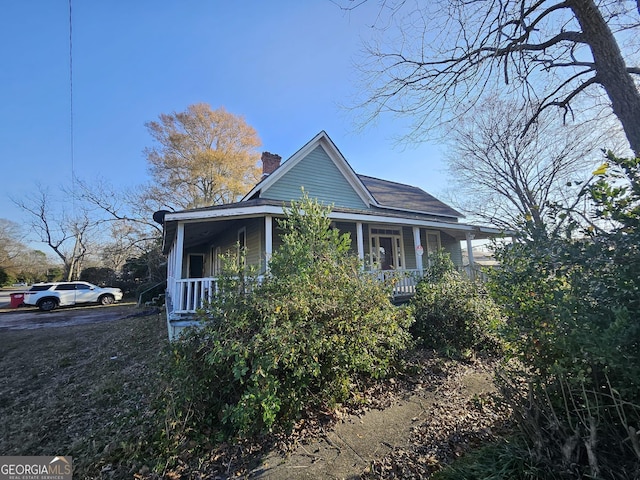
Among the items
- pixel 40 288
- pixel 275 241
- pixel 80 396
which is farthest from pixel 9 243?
pixel 80 396

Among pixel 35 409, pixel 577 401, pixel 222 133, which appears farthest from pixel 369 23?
pixel 222 133

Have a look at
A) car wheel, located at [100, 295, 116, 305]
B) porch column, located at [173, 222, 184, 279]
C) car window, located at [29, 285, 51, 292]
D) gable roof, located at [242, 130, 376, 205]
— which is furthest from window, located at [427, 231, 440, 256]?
car window, located at [29, 285, 51, 292]

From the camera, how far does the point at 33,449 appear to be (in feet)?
11.0

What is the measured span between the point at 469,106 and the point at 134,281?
2903cm

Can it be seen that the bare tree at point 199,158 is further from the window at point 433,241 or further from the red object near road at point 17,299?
the window at point 433,241

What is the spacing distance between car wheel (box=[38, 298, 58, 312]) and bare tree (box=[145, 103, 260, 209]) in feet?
39.4

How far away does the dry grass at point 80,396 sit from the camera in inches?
133

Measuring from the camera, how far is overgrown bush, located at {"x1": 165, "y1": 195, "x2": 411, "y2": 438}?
3104 millimetres

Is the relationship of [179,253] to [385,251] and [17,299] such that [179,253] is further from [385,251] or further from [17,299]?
[17,299]

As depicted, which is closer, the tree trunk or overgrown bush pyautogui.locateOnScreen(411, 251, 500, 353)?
the tree trunk

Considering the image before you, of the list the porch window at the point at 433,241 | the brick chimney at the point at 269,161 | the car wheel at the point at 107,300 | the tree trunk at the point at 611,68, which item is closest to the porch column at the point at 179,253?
the brick chimney at the point at 269,161

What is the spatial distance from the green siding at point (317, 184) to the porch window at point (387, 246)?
162 centimetres

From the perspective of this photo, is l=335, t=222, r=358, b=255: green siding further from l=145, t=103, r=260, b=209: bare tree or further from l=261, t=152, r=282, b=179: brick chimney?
l=145, t=103, r=260, b=209: bare tree

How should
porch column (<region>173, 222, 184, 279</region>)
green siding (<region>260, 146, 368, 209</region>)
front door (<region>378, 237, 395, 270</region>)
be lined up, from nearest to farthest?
1. porch column (<region>173, 222, 184, 279</region>)
2. green siding (<region>260, 146, 368, 209</region>)
3. front door (<region>378, 237, 395, 270</region>)
